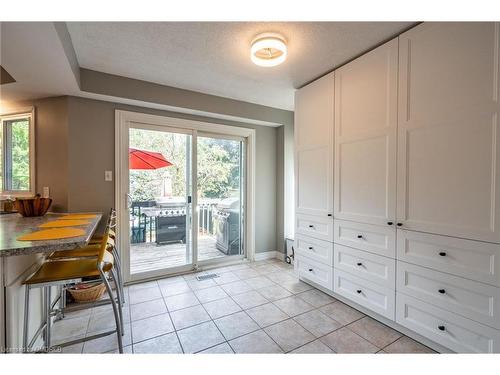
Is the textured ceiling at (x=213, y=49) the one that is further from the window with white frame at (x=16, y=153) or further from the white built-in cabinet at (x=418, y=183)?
the window with white frame at (x=16, y=153)

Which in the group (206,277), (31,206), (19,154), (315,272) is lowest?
(206,277)

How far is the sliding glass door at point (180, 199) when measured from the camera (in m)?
2.87

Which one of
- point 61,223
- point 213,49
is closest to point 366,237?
point 213,49

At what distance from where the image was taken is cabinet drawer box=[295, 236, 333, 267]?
2.41 metres

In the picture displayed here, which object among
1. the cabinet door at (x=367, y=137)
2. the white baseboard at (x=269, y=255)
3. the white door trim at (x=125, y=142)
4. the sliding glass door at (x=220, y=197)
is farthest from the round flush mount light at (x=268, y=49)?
the white baseboard at (x=269, y=255)

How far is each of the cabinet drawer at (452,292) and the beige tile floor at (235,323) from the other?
1.34 feet

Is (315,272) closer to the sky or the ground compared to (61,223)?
closer to the ground

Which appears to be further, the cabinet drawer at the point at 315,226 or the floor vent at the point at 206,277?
the floor vent at the point at 206,277

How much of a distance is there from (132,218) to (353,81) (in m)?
2.87

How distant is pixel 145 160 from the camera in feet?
9.49

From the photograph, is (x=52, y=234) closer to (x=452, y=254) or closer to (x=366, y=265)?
(x=366, y=265)

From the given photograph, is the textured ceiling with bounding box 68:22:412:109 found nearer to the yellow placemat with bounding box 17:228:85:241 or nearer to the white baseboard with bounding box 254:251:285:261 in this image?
the yellow placemat with bounding box 17:228:85:241

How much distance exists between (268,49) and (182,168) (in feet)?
6.07
